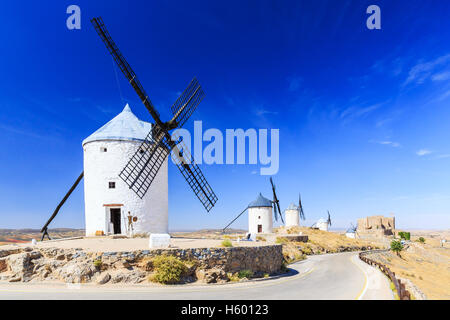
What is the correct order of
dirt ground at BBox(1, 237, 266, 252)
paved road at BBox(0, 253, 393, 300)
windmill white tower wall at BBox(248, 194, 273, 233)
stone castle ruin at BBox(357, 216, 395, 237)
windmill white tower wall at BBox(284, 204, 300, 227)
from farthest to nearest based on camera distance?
stone castle ruin at BBox(357, 216, 395, 237), windmill white tower wall at BBox(284, 204, 300, 227), windmill white tower wall at BBox(248, 194, 273, 233), dirt ground at BBox(1, 237, 266, 252), paved road at BBox(0, 253, 393, 300)

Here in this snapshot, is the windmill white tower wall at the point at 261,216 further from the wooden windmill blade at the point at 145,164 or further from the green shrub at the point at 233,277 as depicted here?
the green shrub at the point at 233,277

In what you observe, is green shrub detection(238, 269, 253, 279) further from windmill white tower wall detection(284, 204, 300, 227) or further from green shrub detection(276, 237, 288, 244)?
windmill white tower wall detection(284, 204, 300, 227)

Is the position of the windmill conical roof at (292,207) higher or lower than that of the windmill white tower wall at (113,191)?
lower

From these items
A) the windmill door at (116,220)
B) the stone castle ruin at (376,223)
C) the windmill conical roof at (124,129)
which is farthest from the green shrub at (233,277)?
the stone castle ruin at (376,223)

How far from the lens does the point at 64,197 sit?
23.9m

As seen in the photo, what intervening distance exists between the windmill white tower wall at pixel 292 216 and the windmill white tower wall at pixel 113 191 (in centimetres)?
4445

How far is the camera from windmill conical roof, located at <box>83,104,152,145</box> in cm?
2255

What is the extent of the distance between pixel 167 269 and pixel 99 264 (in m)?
3.04

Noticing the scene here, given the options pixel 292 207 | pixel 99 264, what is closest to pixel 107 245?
pixel 99 264

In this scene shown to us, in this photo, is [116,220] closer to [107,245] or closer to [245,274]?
[107,245]

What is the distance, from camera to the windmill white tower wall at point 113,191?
71.7 ft

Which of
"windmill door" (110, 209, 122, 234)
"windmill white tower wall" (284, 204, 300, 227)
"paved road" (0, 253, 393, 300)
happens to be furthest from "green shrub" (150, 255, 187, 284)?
"windmill white tower wall" (284, 204, 300, 227)

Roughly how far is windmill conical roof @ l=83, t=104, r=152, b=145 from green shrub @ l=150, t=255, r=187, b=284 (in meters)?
11.9
